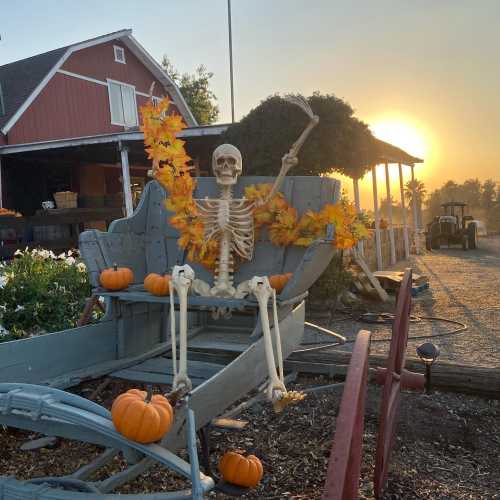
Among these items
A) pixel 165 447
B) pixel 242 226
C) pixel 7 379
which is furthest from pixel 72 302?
pixel 165 447

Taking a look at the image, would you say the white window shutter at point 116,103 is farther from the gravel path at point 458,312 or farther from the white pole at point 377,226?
the gravel path at point 458,312

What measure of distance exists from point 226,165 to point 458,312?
571cm

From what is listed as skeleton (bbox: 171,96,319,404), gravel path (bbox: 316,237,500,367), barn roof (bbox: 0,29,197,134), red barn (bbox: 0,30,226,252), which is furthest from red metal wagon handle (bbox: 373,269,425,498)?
barn roof (bbox: 0,29,197,134)

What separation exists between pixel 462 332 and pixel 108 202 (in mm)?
10689

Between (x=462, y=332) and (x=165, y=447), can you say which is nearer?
(x=165, y=447)

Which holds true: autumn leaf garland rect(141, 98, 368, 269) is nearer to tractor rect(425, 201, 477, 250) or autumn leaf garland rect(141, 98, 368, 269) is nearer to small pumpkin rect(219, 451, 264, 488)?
small pumpkin rect(219, 451, 264, 488)

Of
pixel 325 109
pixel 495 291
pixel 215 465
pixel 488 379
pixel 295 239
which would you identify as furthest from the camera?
pixel 495 291

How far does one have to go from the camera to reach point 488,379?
4348 millimetres

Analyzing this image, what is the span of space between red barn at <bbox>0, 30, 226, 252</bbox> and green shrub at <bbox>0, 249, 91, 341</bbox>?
28.6 feet

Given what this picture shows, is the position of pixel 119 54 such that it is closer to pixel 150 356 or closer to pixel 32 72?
pixel 32 72

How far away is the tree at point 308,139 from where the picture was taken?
28.6 feet

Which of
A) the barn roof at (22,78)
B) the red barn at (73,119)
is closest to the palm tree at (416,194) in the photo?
the red barn at (73,119)

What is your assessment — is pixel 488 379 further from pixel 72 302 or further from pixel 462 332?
pixel 72 302

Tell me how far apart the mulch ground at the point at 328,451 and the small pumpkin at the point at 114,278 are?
110 centimetres
